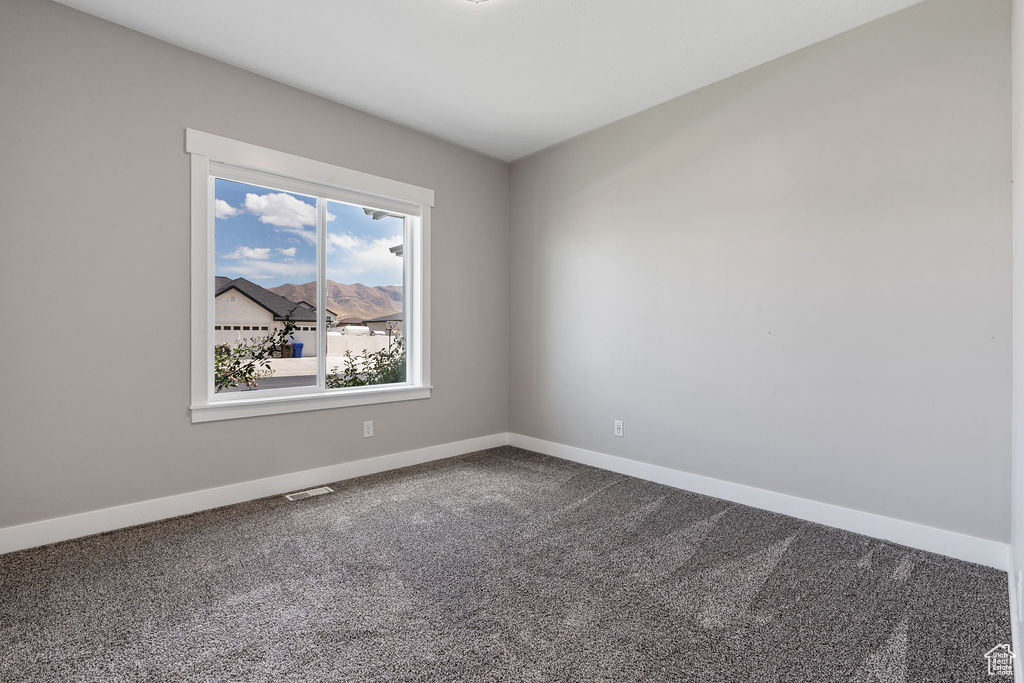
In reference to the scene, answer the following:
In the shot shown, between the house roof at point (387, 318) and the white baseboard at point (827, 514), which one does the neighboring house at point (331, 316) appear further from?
the white baseboard at point (827, 514)

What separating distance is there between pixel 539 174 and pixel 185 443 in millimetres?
3252

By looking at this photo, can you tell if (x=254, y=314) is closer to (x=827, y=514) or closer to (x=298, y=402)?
(x=298, y=402)

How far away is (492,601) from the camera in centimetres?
191

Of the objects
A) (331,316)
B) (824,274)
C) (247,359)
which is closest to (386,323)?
(331,316)

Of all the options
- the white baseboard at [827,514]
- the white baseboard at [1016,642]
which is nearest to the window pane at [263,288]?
the white baseboard at [827,514]

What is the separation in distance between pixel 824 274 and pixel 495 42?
2.17 metres

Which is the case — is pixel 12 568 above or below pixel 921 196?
below

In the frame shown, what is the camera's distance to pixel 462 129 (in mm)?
3803

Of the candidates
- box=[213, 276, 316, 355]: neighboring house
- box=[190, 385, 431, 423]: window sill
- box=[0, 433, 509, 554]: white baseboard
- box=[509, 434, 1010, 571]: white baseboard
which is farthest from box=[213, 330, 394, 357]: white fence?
box=[509, 434, 1010, 571]: white baseboard

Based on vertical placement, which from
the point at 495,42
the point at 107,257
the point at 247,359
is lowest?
the point at 247,359

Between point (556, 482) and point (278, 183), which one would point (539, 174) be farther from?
point (556, 482)

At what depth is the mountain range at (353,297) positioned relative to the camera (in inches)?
133

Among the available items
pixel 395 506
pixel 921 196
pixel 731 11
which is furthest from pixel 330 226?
pixel 921 196

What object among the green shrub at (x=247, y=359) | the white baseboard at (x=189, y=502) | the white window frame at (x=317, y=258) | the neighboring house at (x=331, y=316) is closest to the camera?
the white baseboard at (x=189, y=502)
